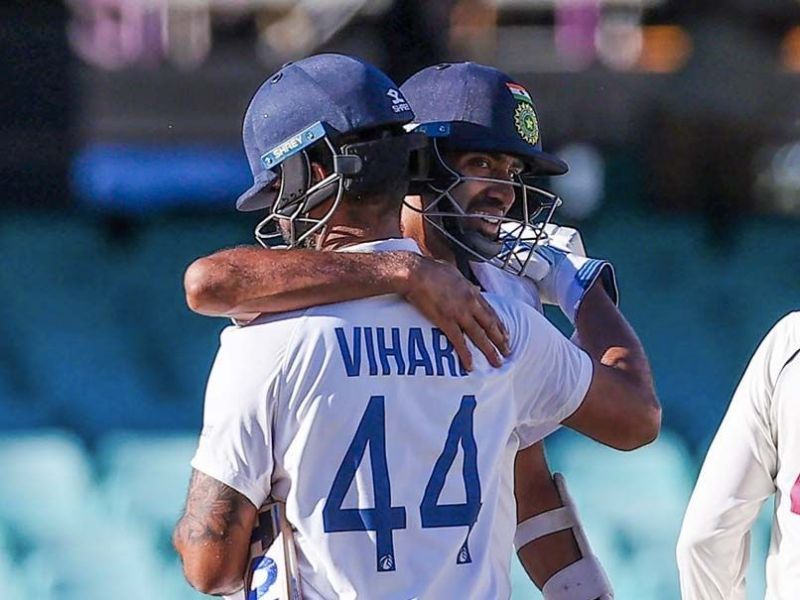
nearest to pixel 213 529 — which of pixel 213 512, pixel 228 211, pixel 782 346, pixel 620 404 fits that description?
pixel 213 512

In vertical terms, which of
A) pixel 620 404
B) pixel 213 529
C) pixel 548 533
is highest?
pixel 620 404

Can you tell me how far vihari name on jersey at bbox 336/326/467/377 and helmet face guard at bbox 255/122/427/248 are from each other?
169mm

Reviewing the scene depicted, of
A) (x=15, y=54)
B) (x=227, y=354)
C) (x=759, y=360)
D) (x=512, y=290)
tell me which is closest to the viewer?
(x=227, y=354)

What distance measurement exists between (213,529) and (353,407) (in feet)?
0.74

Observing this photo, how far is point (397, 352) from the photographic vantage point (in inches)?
75.4

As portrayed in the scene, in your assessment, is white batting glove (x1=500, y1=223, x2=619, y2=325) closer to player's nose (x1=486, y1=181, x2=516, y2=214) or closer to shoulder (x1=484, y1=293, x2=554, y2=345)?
player's nose (x1=486, y1=181, x2=516, y2=214)

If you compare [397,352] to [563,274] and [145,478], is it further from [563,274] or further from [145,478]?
[145,478]

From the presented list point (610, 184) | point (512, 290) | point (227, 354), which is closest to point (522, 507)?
point (512, 290)

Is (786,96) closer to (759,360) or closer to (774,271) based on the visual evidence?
(774,271)

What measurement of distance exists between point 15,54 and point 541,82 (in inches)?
57.6

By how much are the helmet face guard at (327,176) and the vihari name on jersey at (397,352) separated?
0.55 feet

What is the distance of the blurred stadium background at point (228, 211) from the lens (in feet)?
14.1

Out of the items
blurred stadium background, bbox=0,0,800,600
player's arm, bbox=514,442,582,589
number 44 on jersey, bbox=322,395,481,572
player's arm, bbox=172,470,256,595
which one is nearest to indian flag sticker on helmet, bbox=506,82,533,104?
player's arm, bbox=514,442,582,589

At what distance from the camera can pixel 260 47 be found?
4.32 metres
